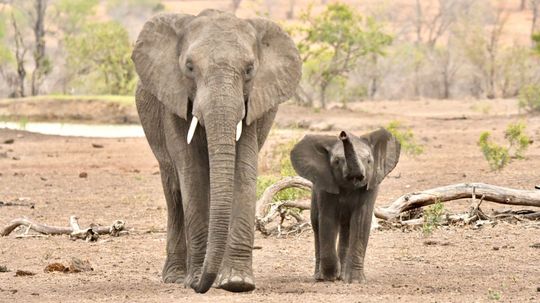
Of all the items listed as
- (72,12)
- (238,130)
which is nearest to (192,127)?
(238,130)

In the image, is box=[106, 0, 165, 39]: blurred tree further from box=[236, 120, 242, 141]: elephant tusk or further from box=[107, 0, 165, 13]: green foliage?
box=[236, 120, 242, 141]: elephant tusk

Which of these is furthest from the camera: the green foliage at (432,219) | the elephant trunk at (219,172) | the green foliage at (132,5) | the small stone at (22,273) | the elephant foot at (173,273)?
the green foliage at (132,5)

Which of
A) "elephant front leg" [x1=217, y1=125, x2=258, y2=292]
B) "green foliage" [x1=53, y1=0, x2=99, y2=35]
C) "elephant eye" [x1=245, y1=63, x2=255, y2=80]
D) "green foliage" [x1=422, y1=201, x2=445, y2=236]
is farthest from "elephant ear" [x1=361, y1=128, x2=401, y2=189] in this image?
"green foliage" [x1=53, y1=0, x2=99, y2=35]

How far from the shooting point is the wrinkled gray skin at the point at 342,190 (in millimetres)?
7617

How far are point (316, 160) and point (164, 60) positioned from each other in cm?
128

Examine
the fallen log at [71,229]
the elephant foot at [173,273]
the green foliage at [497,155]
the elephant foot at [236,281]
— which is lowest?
the green foliage at [497,155]

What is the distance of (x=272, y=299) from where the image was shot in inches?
264

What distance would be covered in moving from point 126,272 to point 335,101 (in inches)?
1193

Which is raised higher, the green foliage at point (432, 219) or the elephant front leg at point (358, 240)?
the elephant front leg at point (358, 240)

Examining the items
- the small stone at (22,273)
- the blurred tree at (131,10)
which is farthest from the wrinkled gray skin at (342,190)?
the blurred tree at (131,10)

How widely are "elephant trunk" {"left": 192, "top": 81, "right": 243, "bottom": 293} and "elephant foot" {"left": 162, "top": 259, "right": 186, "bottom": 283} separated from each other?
130 centimetres

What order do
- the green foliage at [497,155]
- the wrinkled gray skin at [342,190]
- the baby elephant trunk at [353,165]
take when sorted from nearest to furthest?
the baby elephant trunk at [353,165], the wrinkled gray skin at [342,190], the green foliage at [497,155]

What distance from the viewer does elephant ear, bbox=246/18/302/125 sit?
720 cm

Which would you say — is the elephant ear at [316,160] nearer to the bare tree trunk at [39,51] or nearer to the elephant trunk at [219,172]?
the elephant trunk at [219,172]
